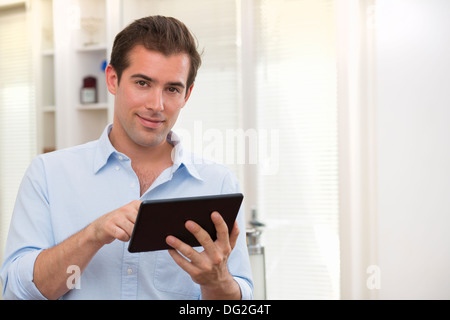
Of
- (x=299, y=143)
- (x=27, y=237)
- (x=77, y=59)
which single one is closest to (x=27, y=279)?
(x=27, y=237)

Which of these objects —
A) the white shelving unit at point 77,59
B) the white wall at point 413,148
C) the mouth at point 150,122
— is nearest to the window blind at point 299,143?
the white wall at point 413,148

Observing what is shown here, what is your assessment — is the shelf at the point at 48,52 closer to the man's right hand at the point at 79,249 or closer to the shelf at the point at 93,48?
the shelf at the point at 93,48

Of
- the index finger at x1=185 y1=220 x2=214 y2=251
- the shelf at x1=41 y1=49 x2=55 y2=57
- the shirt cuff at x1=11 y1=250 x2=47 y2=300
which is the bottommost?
the shirt cuff at x1=11 y1=250 x2=47 y2=300

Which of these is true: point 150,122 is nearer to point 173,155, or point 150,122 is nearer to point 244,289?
point 173,155

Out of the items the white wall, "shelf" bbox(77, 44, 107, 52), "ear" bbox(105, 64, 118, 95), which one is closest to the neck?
"ear" bbox(105, 64, 118, 95)

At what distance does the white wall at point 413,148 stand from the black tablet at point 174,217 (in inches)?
46.8

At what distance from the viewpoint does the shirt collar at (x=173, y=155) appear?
43.1 inches

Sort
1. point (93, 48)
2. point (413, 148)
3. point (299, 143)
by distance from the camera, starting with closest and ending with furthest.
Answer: point (413, 148) < point (299, 143) < point (93, 48)

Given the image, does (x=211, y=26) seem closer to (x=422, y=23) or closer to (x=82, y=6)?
(x=82, y=6)

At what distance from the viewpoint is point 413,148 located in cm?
190

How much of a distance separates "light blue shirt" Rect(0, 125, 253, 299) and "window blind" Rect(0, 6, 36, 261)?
1.95 meters

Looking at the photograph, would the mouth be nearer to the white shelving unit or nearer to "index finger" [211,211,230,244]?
"index finger" [211,211,230,244]

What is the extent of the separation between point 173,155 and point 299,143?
3.70ft

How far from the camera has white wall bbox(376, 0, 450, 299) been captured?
6.15ft
